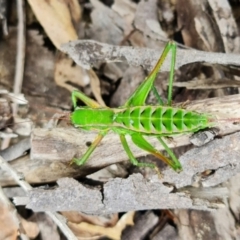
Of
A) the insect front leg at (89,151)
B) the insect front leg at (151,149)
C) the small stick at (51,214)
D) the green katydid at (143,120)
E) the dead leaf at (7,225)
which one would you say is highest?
the green katydid at (143,120)

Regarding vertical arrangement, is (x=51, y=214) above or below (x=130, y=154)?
below

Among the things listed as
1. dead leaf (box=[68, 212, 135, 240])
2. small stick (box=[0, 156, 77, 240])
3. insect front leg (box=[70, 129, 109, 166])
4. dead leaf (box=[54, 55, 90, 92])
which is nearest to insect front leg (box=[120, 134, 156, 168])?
insect front leg (box=[70, 129, 109, 166])

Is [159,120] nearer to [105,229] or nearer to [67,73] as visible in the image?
[105,229]

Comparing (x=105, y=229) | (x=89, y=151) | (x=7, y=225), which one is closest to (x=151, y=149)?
(x=89, y=151)

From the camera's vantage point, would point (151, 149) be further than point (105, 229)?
No

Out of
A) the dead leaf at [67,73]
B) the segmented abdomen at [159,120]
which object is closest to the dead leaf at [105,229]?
the segmented abdomen at [159,120]

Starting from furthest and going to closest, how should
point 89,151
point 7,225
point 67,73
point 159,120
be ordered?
point 67,73 → point 7,225 → point 89,151 → point 159,120

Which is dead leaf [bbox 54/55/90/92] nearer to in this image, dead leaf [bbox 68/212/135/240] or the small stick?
the small stick

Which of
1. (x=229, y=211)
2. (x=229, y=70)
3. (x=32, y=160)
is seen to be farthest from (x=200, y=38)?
(x=32, y=160)

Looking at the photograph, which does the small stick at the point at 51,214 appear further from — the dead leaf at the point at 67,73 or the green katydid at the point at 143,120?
the dead leaf at the point at 67,73
